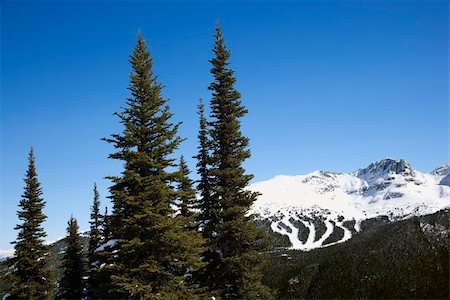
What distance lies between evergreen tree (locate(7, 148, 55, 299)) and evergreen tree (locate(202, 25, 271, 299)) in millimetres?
24221

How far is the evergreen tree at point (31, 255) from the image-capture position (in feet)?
135

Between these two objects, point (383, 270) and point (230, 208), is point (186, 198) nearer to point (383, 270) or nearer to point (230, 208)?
point (230, 208)

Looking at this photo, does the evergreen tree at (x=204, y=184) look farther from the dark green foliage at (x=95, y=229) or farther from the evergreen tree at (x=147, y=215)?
the dark green foliage at (x=95, y=229)

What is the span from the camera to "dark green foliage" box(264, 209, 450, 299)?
104 metres

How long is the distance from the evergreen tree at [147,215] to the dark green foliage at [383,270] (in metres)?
91.3

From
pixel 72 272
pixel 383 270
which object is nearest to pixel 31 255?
pixel 72 272

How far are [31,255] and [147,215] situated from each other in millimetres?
28123

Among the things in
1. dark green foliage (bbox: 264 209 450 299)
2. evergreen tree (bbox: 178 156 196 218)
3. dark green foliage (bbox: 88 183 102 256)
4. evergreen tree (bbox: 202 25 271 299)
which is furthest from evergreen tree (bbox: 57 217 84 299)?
dark green foliage (bbox: 264 209 450 299)

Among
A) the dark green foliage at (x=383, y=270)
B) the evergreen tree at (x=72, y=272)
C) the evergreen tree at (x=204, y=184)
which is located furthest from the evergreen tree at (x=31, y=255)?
the dark green foliage at (x=383, y=270)

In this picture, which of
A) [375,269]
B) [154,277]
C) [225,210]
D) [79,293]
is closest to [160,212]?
[154,277]

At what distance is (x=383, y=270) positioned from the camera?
381ft

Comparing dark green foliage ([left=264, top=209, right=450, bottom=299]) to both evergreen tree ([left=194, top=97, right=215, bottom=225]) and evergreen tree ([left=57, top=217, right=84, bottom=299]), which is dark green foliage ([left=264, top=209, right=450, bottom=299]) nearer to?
evergreen tree ([left=57, top=217, right=84, bottom=299])

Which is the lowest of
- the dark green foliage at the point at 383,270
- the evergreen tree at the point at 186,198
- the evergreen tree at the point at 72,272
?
the dark green foliage at the point at 383,270

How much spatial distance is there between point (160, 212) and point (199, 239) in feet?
8.50
